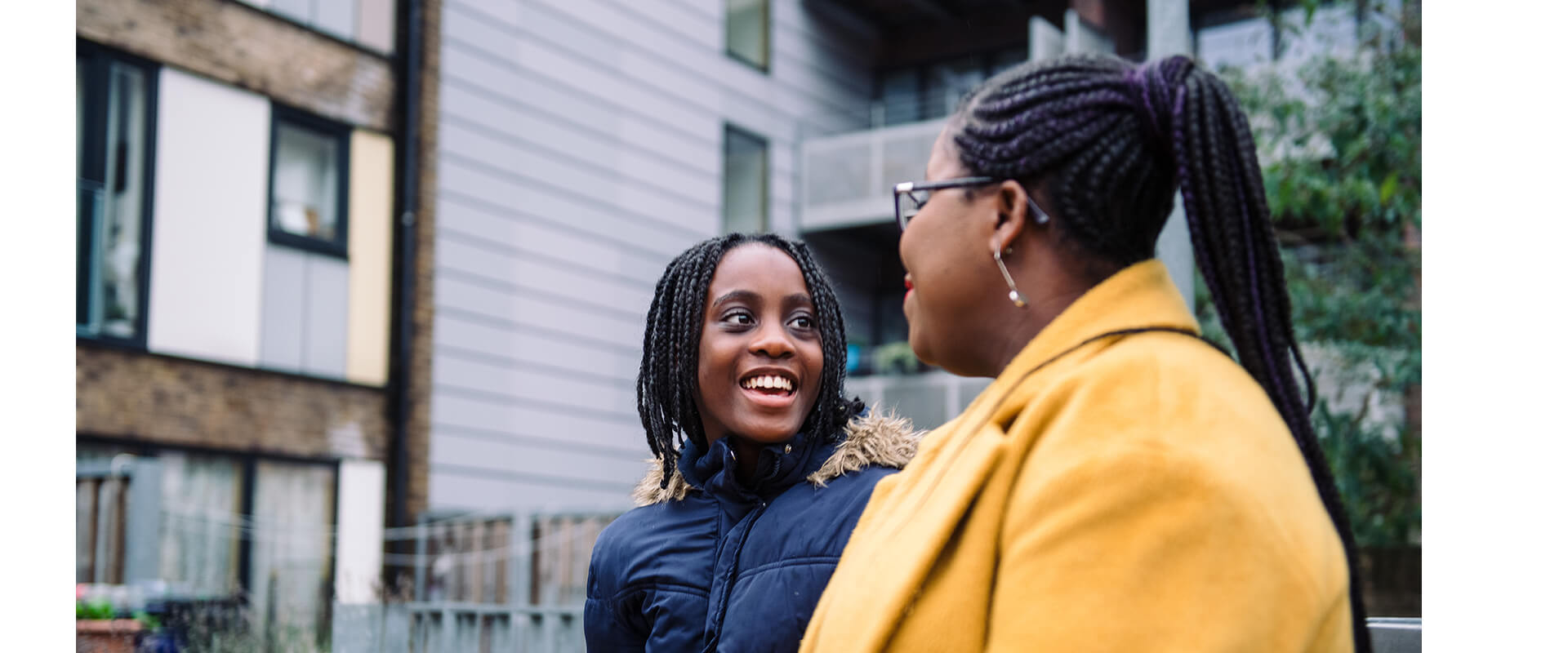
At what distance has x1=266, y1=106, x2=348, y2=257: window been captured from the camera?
1193cm

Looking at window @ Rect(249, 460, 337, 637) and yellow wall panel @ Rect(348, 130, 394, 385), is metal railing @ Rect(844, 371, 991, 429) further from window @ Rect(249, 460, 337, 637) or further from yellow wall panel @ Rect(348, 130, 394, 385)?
window @ Rect(249, 460, 337, 637)

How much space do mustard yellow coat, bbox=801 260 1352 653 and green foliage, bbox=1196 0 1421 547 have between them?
7055 mm

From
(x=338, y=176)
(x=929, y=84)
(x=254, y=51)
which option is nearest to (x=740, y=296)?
(x=254, y=51)

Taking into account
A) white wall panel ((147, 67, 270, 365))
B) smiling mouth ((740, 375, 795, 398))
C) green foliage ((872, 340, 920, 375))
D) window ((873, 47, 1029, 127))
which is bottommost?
smiling mouth ((740, 375, 795, 398))

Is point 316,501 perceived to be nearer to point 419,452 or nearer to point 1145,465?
point 419,452

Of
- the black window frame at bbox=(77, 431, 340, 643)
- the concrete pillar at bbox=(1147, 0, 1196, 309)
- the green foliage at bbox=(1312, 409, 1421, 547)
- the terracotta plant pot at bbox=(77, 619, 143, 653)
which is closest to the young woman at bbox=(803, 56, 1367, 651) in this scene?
the concrete pillar at bbox=(1147, 0, 1196, 309)

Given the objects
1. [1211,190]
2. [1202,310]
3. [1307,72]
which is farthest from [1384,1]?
[1211,190]

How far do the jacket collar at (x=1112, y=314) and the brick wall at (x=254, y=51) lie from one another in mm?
10619

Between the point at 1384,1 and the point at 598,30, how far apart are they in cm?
797

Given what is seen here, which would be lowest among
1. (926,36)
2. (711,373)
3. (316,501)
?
(316,501)

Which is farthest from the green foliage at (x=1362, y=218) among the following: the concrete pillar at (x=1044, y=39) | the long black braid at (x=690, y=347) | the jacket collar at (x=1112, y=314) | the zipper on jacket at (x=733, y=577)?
the jacket collar at (x=1112, y=314)

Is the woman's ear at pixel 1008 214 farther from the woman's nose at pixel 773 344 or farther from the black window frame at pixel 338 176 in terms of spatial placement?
the black window frame at pixel 338 176

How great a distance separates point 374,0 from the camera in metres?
12.8

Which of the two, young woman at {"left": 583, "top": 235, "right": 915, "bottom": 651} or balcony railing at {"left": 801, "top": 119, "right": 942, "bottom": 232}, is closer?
young woman at {"left": 583, "top": 235, "right": 915, "bottom": 651}
